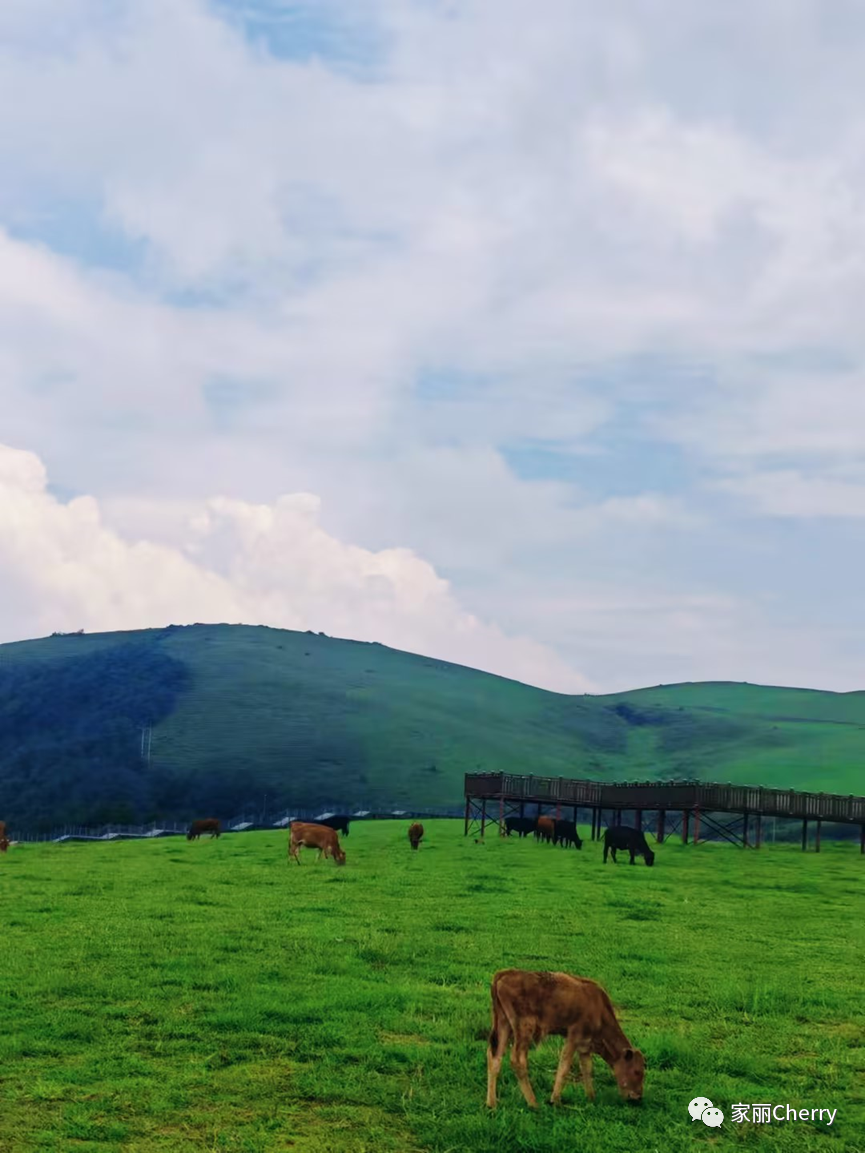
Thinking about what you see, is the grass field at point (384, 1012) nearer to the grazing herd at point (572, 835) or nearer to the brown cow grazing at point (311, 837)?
the brown cow grazing at point (311, 837)

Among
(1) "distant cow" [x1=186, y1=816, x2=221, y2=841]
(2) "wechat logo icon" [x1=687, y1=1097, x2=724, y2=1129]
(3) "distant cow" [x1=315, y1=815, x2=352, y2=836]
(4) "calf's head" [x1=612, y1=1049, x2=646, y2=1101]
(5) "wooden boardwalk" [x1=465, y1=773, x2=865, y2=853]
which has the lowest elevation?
(1) "distant cow" [x1=186, y1=816, x2=221, y2=841]

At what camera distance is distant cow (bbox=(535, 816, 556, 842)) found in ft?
200

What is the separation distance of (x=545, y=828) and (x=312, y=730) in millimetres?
73449

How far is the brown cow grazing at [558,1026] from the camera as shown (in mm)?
12609

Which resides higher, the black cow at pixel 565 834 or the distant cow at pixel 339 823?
the black cow at pixel 565 834

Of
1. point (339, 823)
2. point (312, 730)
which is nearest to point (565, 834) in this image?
point (339, 823)

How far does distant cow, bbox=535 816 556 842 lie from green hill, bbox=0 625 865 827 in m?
48.2

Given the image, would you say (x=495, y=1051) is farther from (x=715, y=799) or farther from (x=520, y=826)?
(x=520, y=826)

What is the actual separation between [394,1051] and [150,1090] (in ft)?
10.6

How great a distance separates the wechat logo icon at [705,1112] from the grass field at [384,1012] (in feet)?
0.32

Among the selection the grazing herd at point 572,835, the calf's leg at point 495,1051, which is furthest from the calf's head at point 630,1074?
the grazing herd at point 572,835

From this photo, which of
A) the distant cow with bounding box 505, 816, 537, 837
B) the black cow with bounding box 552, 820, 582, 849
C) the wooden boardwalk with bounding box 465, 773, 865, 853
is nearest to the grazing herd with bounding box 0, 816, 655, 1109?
the black cow with bounding box 552, 820, 582, 849

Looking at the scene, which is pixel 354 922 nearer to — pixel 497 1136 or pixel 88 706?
pixel 497 1136

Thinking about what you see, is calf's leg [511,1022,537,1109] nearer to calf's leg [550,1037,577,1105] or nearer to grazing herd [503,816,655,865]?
calf's leg [550,1037,577,1105]
